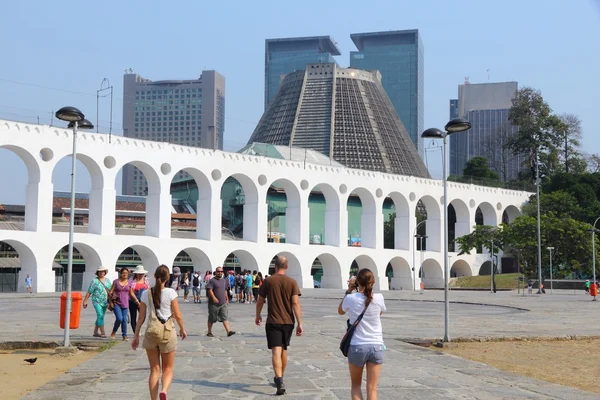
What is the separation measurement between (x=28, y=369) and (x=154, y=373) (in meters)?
4.03

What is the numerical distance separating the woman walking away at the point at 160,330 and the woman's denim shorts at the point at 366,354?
1993 mm

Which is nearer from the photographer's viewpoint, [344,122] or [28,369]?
[28,369]

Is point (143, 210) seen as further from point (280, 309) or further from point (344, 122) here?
point (280, 309)

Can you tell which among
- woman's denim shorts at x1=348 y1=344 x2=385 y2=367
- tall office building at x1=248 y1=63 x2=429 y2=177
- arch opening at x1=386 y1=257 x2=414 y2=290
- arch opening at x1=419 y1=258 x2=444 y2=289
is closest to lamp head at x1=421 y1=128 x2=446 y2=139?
woman's denim shorts at x1=348 y1=344 x2=385 y2=367

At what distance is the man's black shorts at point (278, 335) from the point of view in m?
9.39

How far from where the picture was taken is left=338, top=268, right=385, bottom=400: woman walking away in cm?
762

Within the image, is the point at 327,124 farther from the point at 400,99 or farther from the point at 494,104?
the point at 400,99

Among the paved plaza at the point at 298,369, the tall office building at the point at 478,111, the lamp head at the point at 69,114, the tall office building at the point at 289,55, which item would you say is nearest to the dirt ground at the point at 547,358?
the paved plaza at the point at 298,369

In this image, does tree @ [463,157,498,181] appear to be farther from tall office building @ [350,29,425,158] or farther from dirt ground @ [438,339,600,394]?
tall office building @ [350,29,425,158]

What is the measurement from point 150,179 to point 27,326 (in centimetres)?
2892

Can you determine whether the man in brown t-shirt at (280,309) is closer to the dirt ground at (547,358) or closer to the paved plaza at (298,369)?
the paved plaza at (298,369)

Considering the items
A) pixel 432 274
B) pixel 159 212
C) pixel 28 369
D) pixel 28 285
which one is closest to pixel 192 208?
pixel 432 274

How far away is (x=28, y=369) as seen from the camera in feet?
37.7

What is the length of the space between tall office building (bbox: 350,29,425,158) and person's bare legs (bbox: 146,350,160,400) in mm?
181585
